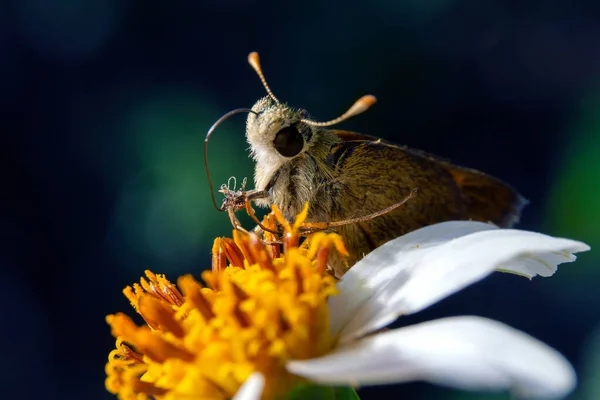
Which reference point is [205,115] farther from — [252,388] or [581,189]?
[252,388]

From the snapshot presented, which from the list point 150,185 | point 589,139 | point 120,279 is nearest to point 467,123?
point 589,139

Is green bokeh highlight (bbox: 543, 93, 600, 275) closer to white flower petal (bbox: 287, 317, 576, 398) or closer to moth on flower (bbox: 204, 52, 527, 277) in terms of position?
moth on flower (bbox: 204, 52, 527, 277)

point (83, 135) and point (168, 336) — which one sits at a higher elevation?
point (83, 135)

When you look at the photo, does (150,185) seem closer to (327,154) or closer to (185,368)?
(327,154)

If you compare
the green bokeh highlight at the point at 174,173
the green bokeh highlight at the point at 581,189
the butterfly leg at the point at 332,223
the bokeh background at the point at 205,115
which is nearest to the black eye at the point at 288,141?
the butterfly leg at the point at 332,223

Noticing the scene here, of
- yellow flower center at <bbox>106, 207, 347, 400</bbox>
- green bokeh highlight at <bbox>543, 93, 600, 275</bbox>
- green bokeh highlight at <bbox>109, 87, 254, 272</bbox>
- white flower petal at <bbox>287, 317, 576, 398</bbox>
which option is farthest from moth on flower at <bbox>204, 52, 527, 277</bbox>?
green bokeh highlight at <bbox>543, 93, 600, 275</bbox>

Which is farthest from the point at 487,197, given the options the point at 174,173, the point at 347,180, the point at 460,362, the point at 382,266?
the point at 174,173
